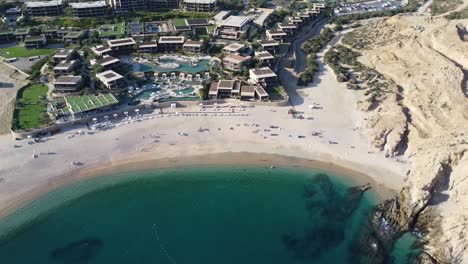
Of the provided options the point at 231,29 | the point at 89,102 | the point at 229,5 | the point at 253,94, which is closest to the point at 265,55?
the point at 253,94

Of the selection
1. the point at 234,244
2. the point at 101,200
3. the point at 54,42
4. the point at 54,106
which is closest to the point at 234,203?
the point at 234,244

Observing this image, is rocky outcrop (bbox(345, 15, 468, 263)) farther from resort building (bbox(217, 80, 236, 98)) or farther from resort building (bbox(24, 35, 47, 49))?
resort building (bbox(24, 35, 47, 49))

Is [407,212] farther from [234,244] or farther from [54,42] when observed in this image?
[54,42]

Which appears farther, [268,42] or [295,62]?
[268,42]

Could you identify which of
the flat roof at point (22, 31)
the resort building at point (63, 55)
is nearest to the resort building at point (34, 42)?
the flat roof at point (22, 31)

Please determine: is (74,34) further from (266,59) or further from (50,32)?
(266,59)

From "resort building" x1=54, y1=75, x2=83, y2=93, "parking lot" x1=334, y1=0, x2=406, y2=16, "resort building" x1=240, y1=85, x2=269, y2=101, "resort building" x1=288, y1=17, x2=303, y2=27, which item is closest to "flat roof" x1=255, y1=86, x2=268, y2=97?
"resort building" x1=240, y1=85, x2=269, y2=101

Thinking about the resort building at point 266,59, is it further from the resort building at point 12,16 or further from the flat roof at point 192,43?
the resort building at point 12,16
